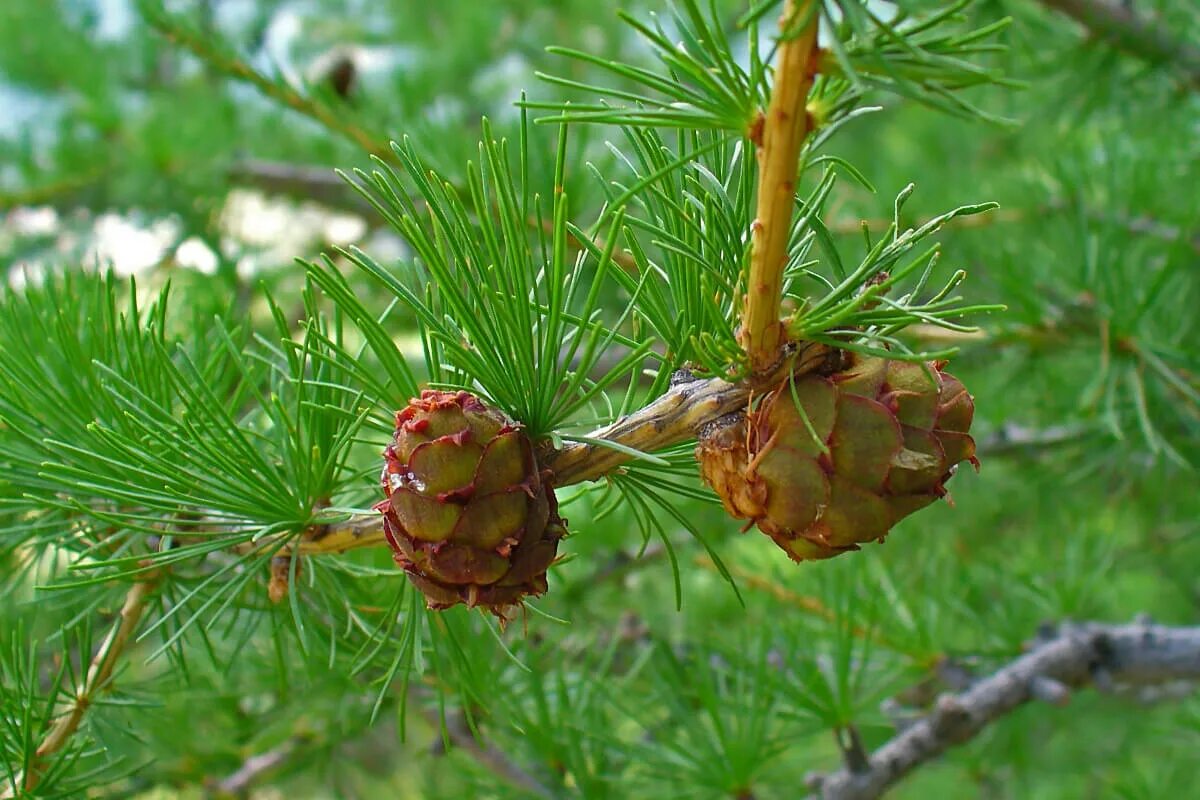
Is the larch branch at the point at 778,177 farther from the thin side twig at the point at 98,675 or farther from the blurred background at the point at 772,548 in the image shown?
the thin side twig at the point at 98,675

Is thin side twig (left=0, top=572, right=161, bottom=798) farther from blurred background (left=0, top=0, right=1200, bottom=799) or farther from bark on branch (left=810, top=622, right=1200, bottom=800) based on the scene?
bark on branch (left=810, top=622, right=1200, bottom=800)

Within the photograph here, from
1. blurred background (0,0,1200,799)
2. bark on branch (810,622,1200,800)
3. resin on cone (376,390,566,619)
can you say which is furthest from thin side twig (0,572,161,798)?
bark on branch (810,622,1200,800)

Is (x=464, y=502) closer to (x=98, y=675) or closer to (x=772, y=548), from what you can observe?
(x=98, y=675)

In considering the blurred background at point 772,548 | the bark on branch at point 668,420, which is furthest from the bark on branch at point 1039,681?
the bark on branch at point 668,420

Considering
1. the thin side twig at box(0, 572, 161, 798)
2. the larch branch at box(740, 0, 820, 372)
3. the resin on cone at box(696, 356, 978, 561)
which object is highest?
the larch branch at box(740, 0, 820, 372)

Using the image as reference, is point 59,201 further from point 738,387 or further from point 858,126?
point 858,126

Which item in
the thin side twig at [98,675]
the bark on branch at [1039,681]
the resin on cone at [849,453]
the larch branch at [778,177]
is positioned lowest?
the bark on branch at [1039,681]

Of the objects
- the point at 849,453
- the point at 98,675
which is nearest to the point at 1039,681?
the point at 849,453
